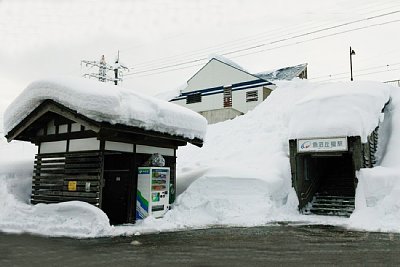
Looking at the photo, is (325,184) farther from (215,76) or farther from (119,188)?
(215,76)

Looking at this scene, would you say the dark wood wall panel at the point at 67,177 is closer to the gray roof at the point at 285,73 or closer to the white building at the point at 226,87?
the white building at the point at 226,87

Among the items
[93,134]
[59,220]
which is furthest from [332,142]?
[59,220]

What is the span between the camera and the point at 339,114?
13.4 m

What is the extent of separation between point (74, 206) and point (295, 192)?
818cm

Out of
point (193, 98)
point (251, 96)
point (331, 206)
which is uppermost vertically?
point (193, 98)

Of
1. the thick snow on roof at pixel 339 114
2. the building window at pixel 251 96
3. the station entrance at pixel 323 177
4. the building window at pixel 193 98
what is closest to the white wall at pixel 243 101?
the building window at pixel 251 96

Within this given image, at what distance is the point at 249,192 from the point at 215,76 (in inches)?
774

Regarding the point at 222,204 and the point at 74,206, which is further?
the point at 222,204

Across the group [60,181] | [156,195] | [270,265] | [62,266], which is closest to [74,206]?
[60,181]

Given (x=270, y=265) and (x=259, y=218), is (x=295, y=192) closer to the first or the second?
(x=259, y=218)

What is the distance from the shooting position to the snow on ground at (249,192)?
9.08 metres

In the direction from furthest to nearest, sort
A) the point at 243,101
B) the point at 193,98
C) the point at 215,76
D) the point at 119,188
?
the point at 193,98, the point at 215,76, the point at 243,101, the point at 119,188

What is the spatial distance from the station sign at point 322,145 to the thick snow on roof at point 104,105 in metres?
4.58

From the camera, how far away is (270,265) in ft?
17.9
